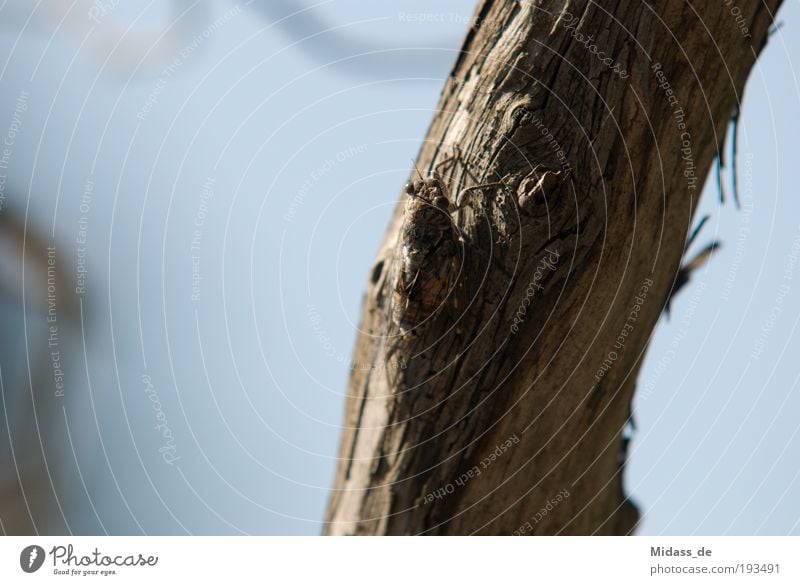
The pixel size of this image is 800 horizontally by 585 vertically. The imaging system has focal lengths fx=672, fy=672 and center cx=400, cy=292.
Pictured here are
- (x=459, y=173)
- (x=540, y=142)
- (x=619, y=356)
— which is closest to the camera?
(x=540, y=142)

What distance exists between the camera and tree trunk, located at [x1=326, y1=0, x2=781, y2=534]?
1.60 m

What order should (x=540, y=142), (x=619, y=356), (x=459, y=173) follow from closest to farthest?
(x=540, y=142) → (x=459, y=173) → (x=619, y=356)

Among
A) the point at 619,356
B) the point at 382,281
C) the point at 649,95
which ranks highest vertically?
the point at 649,95

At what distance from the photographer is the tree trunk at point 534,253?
1.60 metres

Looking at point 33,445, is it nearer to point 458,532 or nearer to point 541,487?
point 458,532

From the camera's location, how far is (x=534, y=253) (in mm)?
1598

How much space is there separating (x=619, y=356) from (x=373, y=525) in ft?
2.71

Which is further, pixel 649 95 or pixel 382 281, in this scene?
pixel 382 281

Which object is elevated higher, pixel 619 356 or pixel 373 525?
pixel 619 356
